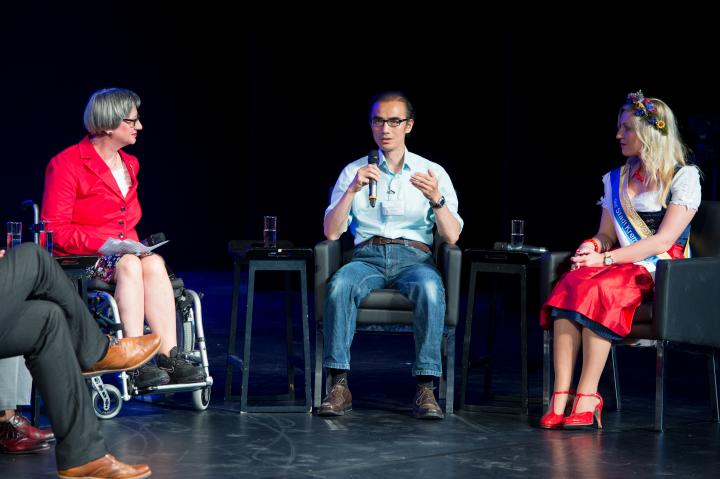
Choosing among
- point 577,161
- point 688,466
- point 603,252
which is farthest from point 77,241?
point 577,161

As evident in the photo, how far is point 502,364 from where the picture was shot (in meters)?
5.53

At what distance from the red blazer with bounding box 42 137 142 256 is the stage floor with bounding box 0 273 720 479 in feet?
2.36

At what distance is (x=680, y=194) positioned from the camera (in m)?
4.19

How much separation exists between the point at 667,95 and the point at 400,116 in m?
2.99

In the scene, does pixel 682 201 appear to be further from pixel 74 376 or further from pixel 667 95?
pixel 667 95

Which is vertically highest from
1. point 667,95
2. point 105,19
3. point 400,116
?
point 105,19

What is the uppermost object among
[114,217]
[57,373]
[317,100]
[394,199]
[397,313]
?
[317,100]

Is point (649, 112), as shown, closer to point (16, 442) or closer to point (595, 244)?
point (595, 244)

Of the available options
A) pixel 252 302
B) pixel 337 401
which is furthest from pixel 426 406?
pixel 252 302

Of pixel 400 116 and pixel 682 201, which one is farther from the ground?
pixel 400 116

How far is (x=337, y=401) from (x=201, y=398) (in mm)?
559

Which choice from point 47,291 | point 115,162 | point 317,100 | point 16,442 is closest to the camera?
point 47,291

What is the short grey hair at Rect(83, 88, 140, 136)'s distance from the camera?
448 centimetres

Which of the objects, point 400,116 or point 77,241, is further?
point 400,116
